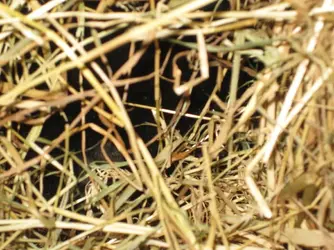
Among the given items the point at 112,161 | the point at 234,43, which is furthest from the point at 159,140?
the point at 234,43

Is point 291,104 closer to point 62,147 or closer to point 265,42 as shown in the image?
point 265,42

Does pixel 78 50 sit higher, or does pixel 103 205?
pixel 78 50

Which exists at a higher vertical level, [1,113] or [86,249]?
[1,113]

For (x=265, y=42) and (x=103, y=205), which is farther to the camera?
(x=103, y=205)

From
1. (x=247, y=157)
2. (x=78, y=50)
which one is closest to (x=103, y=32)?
(x=78, y=50)

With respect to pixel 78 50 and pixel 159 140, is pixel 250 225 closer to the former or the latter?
pixel 159 140

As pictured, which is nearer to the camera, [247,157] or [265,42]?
[265,42]
